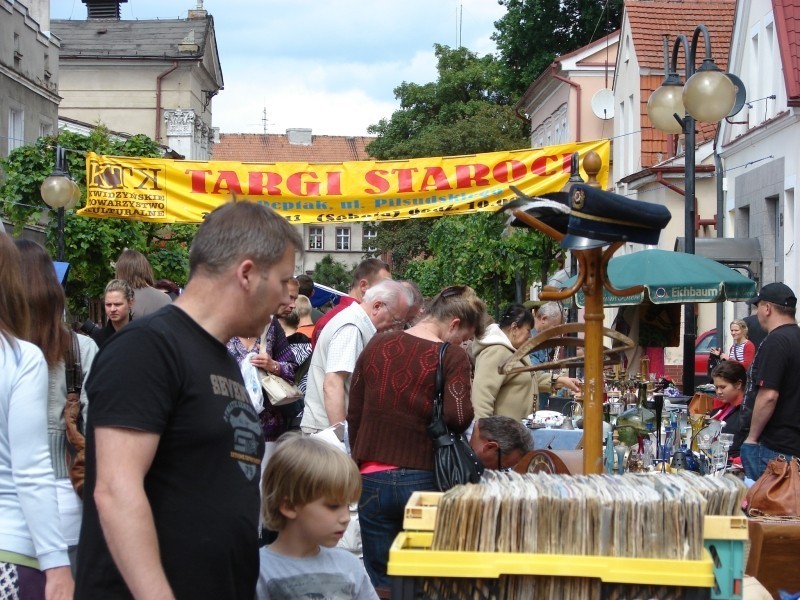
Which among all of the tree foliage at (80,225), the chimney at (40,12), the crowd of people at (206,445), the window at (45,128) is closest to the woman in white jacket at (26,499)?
the crowd of people at (206,445)

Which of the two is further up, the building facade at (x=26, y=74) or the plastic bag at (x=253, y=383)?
the building facade at (x=26, y=74)

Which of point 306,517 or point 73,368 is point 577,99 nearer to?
point 73,368

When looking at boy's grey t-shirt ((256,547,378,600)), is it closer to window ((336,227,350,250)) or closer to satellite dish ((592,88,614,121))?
satellite dish ((592,88,614,121))

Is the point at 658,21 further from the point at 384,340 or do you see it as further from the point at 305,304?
the point at 384,340

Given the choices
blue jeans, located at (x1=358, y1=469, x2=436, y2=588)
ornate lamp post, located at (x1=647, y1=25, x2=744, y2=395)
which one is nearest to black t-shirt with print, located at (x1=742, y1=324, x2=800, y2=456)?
ornate lamp post, located at (x1=647, y1=25, x2=744, y2=395)

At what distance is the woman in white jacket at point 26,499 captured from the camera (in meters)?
3.41

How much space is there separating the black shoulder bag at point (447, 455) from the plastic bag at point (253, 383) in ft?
4.55

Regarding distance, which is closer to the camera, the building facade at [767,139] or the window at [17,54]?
the building facade at [767,139]

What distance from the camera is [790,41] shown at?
61.9 ft

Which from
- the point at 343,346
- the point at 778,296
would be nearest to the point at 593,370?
the point at 343,346

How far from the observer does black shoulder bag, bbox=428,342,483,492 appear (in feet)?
18.3

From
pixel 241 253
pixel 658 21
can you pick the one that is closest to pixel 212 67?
pixel 658 21

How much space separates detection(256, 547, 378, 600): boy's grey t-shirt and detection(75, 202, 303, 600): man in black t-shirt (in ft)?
1.92

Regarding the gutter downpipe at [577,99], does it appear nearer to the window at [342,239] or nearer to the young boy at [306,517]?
the young boy at [306,517]
